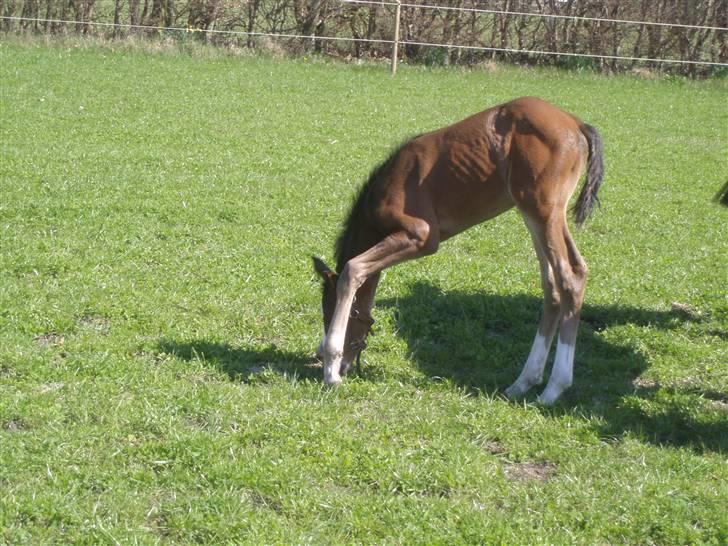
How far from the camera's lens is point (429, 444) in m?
5.21

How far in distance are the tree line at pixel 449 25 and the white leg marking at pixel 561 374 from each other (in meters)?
17.7

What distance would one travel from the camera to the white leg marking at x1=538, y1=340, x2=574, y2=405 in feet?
19.5

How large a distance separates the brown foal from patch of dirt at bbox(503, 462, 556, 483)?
81cm

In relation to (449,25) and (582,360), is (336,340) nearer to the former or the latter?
(582,360)

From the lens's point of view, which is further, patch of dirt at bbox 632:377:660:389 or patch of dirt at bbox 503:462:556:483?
patch of dirt at bbox 632:377:660:389

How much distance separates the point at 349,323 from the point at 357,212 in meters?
0.72

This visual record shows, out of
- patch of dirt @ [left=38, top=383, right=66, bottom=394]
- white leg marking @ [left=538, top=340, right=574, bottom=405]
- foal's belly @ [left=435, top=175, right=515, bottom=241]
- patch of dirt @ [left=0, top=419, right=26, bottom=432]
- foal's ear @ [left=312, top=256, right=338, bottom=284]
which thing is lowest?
patch of dirt @ [left=38, top=383, right=66, bottom=394]

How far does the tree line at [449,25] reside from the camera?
2297cm

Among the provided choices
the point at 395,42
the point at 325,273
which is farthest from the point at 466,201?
the point at 395,42

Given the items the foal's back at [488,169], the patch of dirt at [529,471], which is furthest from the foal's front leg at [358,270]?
the patch of dirt at [529,471]

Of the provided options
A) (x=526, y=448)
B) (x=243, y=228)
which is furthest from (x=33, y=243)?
(x=526, y=448)

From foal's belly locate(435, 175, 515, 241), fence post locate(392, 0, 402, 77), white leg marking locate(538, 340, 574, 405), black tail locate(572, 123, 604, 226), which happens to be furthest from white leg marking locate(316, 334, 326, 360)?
fence post locate(392, 0, 402, 77)

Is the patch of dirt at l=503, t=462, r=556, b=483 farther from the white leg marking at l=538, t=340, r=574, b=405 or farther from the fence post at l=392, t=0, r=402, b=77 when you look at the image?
the fence post at l=392, t=0, r=402, b=77

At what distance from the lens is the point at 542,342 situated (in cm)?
619
